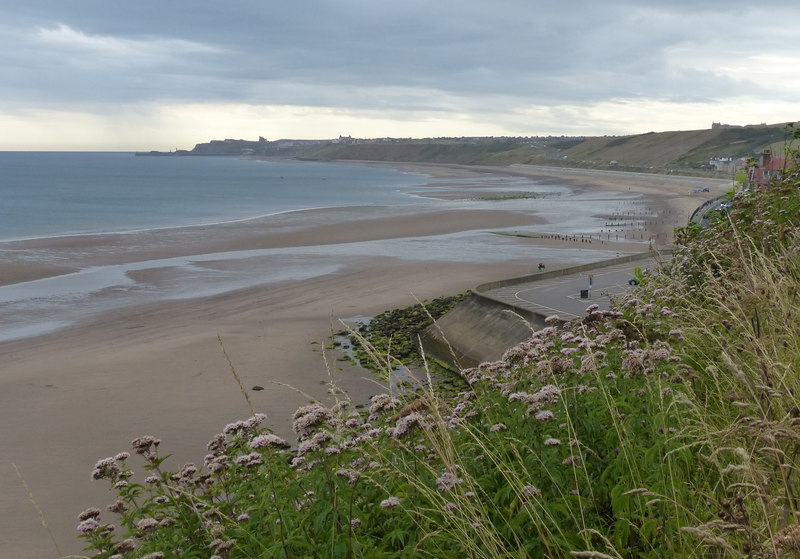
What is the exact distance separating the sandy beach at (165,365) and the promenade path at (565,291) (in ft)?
16.7

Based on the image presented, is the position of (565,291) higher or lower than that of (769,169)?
lower

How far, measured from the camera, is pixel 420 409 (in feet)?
16.2

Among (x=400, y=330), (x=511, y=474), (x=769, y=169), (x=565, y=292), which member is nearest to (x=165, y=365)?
(x=400, y=330)

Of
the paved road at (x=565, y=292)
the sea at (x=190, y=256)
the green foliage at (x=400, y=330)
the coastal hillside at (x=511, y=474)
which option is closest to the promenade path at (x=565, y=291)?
the paved road at (x=565, y=292)

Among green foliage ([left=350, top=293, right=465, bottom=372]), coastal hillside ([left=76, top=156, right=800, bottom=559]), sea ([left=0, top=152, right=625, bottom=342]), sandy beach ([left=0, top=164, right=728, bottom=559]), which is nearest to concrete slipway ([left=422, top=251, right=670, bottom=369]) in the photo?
green foliage ([left=350, top=293, right=465, bottom=372])

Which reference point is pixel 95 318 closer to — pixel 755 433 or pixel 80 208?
pixel 755 433

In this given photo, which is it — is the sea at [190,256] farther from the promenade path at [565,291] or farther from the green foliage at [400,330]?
the promenade path at [565,291]

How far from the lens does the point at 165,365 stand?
21297 millimetres

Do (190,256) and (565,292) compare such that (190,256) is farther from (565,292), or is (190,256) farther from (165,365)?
(565,292)

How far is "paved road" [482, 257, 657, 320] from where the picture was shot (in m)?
20.3

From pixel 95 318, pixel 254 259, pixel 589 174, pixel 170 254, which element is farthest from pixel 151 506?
pixel 589 174

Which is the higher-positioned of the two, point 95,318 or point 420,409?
point 420,409

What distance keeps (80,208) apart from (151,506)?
85.8m

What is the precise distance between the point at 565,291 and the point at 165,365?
42.3 ft
